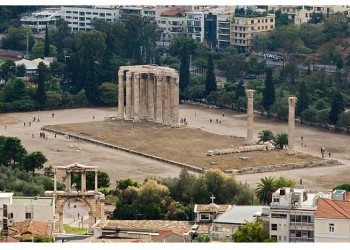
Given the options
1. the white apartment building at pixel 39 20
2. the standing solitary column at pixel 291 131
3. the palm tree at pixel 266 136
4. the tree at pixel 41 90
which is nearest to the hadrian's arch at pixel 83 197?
the standing solitary column at pixel 291 131

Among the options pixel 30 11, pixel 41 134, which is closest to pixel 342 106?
pixel 41 134

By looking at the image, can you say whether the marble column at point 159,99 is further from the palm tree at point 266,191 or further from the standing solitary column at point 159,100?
the palm tree at point 266,191

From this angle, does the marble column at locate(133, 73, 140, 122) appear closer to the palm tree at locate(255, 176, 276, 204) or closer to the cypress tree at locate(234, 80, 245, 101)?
the cypress tree at locate(234, 80, 245, 101)

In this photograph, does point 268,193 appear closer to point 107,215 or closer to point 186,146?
point 107,215

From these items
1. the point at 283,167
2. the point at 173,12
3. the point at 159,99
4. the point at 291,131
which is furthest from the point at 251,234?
the point at 173,12

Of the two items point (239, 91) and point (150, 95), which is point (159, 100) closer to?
point (150, 95)

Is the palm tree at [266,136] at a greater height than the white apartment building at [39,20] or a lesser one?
lesser
